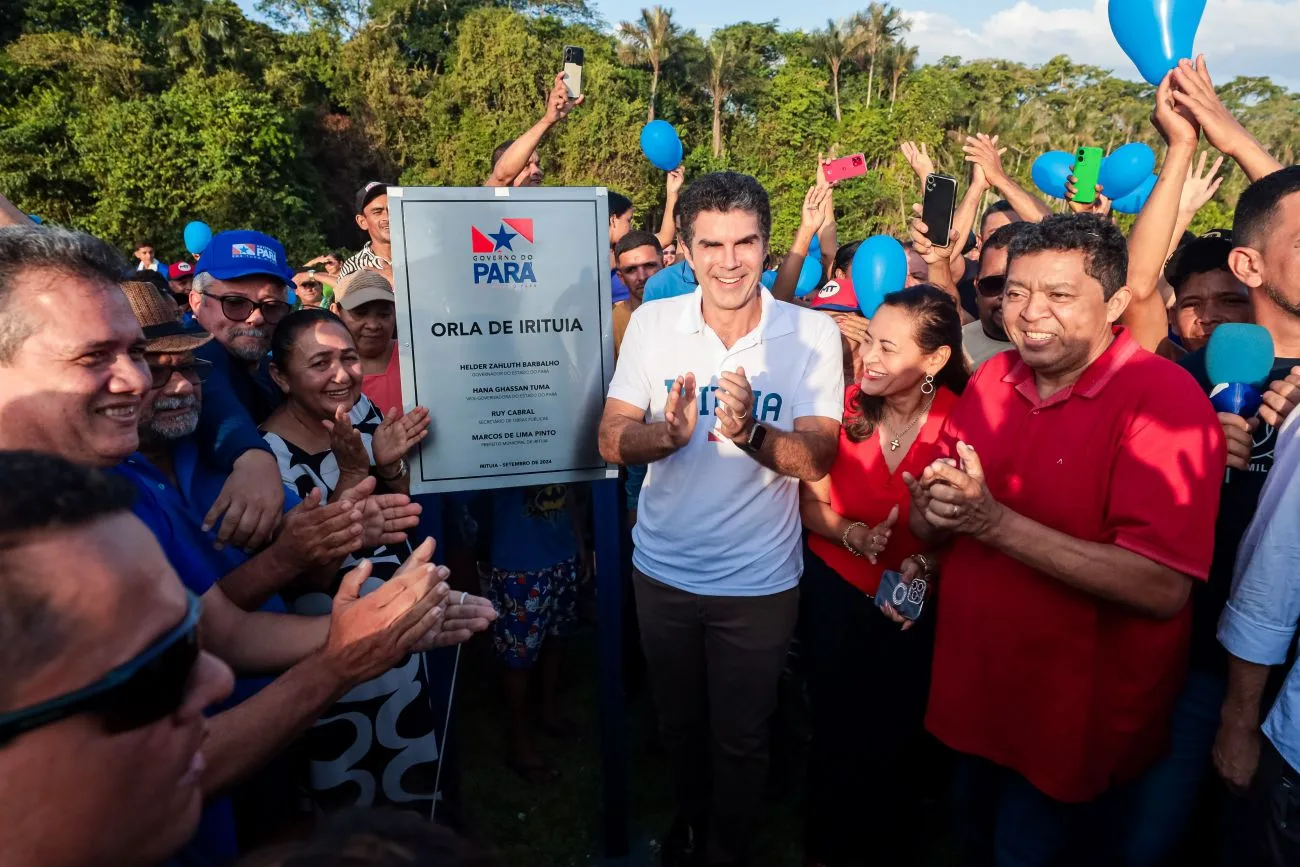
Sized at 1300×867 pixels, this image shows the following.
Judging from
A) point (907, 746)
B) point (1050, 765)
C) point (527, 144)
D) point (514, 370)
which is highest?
point (527, 144)

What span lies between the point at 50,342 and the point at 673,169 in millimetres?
5831

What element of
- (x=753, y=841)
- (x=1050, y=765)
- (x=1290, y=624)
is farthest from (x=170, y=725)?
(x=753, y=841)

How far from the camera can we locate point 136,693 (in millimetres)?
880

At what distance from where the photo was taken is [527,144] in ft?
13.2

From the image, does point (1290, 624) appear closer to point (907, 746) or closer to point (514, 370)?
point (907, 746)

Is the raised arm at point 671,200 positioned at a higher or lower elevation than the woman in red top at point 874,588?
higher

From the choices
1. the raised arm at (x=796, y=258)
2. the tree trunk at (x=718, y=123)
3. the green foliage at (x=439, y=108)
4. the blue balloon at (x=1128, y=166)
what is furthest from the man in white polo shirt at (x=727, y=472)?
the tree trunk at (x=718, y=123)

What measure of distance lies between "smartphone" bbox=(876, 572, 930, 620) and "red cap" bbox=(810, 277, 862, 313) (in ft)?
6.73

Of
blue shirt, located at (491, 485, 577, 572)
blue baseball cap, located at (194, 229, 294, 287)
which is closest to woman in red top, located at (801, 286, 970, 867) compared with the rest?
blue shirt, located at (491, 485, 577, 572)

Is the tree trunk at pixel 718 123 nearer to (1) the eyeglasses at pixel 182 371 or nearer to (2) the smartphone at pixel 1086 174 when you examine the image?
(2) the smartphone at pixel 1086 174

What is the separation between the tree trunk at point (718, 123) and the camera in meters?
34.9

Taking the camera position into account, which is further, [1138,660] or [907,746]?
[907,746]

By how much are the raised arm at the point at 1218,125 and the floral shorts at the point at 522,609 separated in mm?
3015

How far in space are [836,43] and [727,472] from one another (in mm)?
45324
